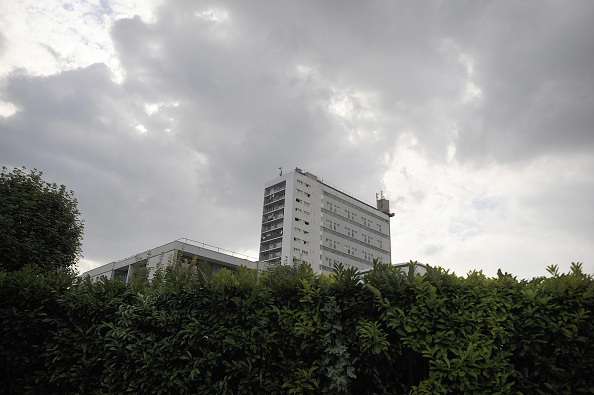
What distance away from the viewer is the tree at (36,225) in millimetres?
13742

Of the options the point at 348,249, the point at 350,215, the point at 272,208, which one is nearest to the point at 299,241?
the point at 272,208

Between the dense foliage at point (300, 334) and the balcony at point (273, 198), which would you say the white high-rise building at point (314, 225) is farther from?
the dense foliage at point (300, 334)

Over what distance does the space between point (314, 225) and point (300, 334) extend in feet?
241

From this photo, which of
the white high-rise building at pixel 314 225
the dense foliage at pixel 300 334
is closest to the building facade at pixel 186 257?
the white high-rise building at pixel 314 225

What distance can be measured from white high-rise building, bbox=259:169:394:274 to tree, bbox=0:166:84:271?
186 ft

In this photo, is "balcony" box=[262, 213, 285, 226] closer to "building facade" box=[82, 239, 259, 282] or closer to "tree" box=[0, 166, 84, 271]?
"building facade" box=[82, 239, 259, 282]

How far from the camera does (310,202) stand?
3174 inches

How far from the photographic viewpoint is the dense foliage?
198 inches

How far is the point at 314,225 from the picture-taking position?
79.3 meters

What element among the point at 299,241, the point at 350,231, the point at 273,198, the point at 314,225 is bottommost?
the point at 299,241

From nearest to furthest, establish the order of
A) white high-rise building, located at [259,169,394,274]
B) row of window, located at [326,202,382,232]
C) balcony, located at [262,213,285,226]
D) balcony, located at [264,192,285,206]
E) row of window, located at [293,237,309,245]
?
row of window, located at [293,237,309,245] → white high-rise building, located at [259,169,394,274] → balcony, located at [262,213,285,226] → balcony, located at [264,192,285,206] → row of window, located at [326,202,382,232]

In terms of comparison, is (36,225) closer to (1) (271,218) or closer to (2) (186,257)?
(2) (186,257)

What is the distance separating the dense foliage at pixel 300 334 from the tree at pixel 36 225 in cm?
642

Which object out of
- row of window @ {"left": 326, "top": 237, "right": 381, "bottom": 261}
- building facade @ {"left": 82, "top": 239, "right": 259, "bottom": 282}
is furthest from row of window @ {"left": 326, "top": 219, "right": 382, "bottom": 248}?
building facade @ {"left": 82, "top": 239, "right": 259, "bottom": 282}
